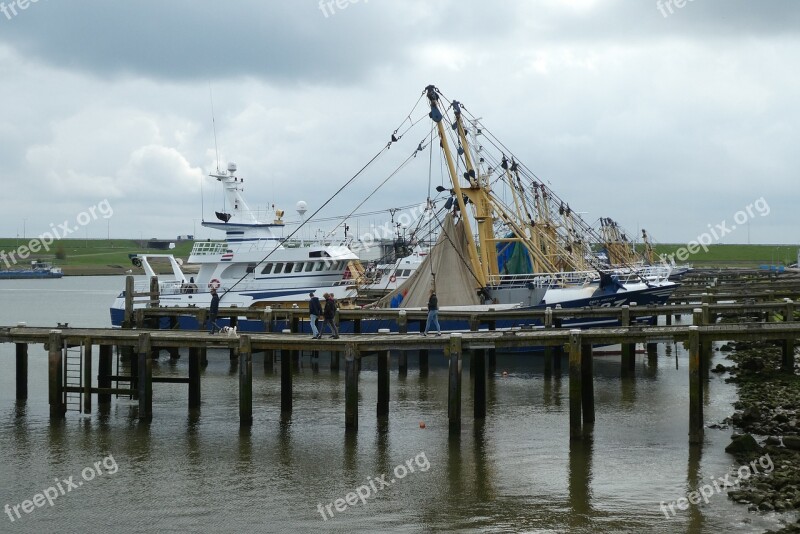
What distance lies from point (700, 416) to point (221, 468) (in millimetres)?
12220

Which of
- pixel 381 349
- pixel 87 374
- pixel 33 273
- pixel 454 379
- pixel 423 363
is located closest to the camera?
pixel 454 379

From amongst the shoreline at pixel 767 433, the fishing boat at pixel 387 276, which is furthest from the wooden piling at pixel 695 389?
the fishing boat at pixel 387 276

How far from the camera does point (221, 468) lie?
79.3 feet

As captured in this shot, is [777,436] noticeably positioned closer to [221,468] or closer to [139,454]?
[221,468]

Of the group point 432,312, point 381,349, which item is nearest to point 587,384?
point 381,349

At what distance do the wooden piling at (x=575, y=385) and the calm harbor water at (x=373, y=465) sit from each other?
0.62 m

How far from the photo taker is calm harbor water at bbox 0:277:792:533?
20078mm

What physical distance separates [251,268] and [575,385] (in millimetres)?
32065

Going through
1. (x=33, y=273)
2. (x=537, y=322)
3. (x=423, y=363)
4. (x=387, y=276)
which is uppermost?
(x=33, y=273)

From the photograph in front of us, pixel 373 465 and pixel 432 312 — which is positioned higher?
pixel 432 312

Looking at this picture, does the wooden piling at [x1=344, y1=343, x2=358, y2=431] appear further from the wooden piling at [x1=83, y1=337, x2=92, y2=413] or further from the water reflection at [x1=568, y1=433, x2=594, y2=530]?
the wooden piling at [x1=83, y1=337, x2=92, y2=413]

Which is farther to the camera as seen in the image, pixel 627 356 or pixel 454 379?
pixel 627 356

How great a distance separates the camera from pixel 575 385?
25734 mm

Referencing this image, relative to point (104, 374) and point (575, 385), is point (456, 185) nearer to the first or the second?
point (104, 374)
